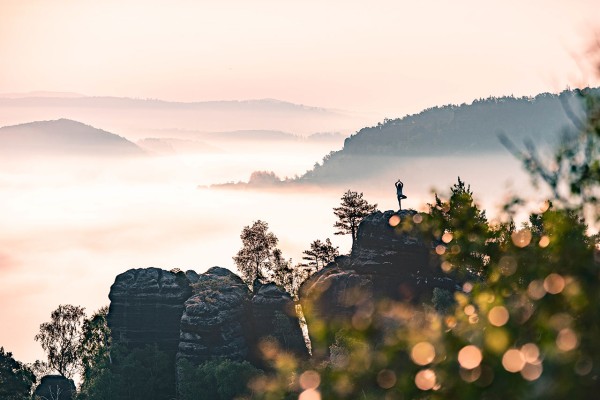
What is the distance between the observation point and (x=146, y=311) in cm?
9125

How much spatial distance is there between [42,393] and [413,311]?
66.7 m

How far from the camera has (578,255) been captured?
19.7 m

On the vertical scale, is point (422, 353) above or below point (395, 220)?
below

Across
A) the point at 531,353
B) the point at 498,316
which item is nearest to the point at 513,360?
the point at 531,353

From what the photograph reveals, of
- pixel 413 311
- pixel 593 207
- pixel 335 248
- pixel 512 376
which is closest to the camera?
pixel 512 376

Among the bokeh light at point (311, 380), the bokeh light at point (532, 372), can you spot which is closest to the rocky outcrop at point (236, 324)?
the bokeh light at point (311, 380)

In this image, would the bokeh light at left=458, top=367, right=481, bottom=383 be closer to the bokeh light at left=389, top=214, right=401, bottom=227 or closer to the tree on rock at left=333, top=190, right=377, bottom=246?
the bokeh light at left=389, top=214, right=401, bottom=227

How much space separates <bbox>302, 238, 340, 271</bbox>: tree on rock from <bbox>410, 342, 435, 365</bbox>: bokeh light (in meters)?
96.5

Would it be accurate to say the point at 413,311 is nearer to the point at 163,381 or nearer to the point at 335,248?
the point at 163,381

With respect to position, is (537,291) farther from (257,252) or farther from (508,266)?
(257,252)

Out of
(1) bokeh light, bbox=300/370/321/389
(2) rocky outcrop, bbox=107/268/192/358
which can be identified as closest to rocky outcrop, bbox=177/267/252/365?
(2) rocky outcrop, bbox=107/268/192/358

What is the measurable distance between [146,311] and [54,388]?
85.7ft

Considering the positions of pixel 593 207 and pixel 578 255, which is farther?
pixel 593 207

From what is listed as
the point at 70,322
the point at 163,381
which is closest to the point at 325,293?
the point at 163,381
